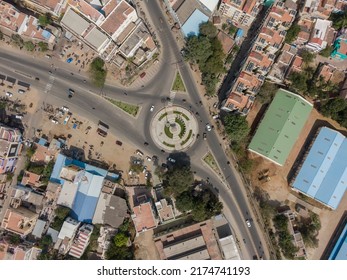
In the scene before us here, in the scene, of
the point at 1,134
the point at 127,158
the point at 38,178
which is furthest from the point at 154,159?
the point at 1,134

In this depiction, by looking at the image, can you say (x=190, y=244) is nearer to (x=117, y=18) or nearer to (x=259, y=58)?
(x=259, y=58)

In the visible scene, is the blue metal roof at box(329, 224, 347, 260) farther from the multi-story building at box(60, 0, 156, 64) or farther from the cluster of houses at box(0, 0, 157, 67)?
the multi-story building at box(60, 0, 156, 64)

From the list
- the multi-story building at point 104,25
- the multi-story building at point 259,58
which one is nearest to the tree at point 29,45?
the multi-story building at point 104,25

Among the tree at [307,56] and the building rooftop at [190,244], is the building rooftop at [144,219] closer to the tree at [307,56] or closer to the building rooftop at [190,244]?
the building rooftop at [190,244]

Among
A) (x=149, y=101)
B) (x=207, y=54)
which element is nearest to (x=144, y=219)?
(x=149, y=101)

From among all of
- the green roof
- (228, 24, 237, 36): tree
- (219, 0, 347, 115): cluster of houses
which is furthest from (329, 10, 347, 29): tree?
(228, 24, 237, 36): tree
